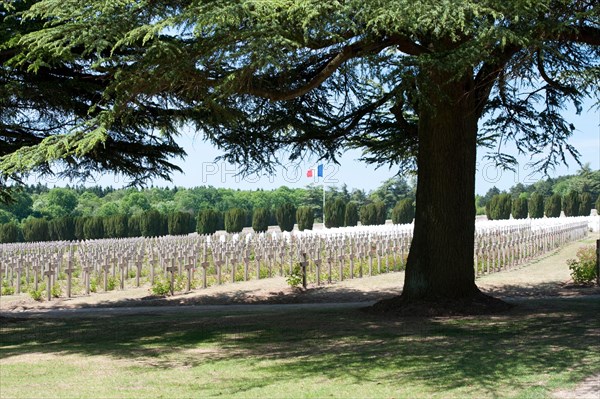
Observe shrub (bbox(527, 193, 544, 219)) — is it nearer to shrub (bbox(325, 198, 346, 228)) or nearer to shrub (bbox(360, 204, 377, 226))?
shrub (bbox(360, 204, 377, 226))

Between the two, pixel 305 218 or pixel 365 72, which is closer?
pixel 365 72

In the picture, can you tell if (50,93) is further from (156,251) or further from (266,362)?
(156,251)

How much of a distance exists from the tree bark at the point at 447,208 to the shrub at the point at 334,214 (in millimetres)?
39680

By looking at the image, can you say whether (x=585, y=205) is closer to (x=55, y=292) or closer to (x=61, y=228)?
(x=61, y=228)

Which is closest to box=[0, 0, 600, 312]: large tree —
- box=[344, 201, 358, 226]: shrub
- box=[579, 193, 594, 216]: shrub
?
box=[344, 201, 358, 226]: shrub

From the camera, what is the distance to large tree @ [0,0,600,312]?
938 centimetres

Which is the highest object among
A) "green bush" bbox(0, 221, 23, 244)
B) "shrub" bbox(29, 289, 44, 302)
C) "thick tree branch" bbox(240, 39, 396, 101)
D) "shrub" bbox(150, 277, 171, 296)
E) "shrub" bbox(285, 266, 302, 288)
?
"thick tree branch" bbox(240, 39, 396, 101)

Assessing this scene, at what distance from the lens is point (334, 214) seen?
53469 millimetres

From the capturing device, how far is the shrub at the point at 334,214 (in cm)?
5341

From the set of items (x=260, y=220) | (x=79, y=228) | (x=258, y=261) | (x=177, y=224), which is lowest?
(x=258, y=261)

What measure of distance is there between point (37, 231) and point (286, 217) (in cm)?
1623

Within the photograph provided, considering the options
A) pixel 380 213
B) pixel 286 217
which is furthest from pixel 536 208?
pixel 286 217

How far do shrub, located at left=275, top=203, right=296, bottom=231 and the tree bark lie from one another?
38.6 metres

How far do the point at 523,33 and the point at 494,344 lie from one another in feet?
13.0
